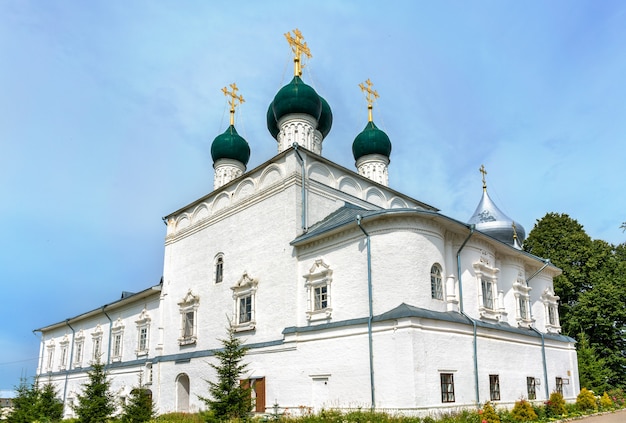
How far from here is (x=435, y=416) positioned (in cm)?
1052

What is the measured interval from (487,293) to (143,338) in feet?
41.5

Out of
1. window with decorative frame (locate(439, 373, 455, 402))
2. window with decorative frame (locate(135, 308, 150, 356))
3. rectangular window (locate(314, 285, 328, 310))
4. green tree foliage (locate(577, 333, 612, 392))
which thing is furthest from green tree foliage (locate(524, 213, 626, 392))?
window with decorative frame (locate(135, 308, 150, 356))

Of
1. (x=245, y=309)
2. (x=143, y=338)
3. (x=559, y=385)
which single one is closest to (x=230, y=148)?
(x=245, y=309)

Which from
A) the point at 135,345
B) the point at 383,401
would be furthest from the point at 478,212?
the point at 135,345

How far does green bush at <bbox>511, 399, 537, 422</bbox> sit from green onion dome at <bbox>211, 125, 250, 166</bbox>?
12.5m

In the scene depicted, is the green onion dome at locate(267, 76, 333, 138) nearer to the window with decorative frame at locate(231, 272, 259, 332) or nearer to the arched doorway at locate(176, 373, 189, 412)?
the window with decorative frame at locate(231, 272, 259, 332)

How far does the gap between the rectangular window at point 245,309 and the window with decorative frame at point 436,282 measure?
5104 millimetres

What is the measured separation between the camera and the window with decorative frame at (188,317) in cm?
1661

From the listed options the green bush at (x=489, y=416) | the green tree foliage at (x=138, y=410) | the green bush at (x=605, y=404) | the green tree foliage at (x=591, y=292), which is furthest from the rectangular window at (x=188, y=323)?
the green tree foliage at (x=591, y=292)

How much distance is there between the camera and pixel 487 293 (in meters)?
14.2

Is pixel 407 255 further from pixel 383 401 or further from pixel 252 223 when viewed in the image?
pixel 252 223

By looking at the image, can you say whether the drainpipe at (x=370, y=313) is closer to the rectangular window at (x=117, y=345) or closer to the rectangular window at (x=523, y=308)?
the rectangular window at (x=523, y=308)

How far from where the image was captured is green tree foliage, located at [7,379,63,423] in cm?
1702

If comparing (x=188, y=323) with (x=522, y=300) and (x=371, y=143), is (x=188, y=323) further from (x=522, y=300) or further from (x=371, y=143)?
(x=522, y=300)
